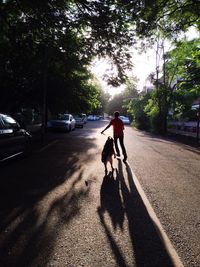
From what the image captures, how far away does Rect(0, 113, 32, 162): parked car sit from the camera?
9.74 m

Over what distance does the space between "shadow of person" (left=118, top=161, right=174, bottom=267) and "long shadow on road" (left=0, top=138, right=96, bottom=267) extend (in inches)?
35.9

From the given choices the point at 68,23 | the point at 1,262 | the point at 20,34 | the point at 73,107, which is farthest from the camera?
the point at 73,107

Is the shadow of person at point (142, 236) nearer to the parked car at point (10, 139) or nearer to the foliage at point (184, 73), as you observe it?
the parked car at point (10, 139)

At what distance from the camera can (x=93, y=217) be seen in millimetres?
5535

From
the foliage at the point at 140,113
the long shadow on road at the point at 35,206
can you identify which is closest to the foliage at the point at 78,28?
the long shadow on road at the point at 35,206

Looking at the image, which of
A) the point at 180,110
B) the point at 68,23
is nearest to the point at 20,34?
the point at 68,23

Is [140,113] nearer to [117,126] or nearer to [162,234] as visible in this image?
[117,126]

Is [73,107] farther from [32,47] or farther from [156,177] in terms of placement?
[156,177]

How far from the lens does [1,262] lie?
12.5ft

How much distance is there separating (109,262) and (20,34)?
1386 centimetres

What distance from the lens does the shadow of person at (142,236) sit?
4029mm

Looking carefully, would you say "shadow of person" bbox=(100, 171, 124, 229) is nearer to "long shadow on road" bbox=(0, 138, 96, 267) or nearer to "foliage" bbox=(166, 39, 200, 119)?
"long shadow on road" bbox=(0, 138, 96, 267)

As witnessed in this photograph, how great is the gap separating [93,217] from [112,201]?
3.75 ft

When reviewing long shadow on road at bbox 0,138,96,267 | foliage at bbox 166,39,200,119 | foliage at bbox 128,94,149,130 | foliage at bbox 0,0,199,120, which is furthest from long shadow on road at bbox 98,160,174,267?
foliage at bbox 128,94,149,130
